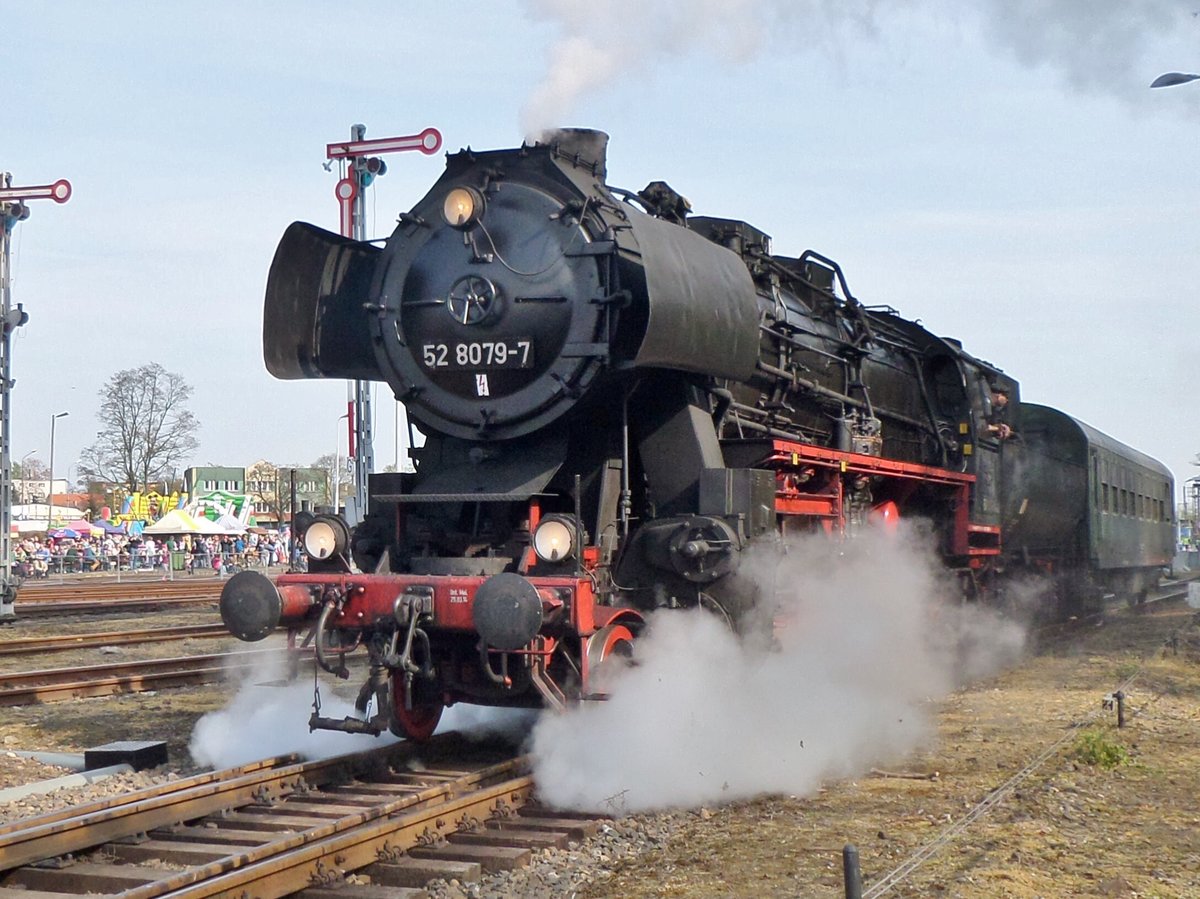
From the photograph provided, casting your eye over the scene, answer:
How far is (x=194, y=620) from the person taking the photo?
63.3 feet

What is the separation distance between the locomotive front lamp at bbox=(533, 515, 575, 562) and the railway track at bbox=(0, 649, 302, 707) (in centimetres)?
392

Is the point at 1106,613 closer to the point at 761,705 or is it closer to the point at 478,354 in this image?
the point at 761,705

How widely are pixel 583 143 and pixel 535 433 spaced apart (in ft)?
5.95

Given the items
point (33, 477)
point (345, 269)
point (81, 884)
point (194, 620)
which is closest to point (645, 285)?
point (345, 269)

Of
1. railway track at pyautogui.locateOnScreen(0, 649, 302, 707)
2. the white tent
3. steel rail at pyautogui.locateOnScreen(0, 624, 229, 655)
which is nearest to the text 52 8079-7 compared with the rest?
railway track at pyautogui.locateOnScreen(0, 649, 302, 707)

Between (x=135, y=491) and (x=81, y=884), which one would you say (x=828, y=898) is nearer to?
(x=81, y=884)

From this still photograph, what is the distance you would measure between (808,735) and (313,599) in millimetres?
3120

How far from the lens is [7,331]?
59.8ft

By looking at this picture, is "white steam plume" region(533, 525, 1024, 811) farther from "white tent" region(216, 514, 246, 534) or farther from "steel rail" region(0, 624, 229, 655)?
"white tent" region(216, 514, 246, 534)

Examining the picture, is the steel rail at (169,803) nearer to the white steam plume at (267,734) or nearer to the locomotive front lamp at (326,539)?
the white steam plume at (267,734)

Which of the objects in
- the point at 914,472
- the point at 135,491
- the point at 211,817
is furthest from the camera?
the point at 135,491

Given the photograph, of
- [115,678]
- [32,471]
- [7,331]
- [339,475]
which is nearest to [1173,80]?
[115,678]

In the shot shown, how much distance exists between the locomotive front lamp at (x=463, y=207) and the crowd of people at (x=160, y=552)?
96.2ft

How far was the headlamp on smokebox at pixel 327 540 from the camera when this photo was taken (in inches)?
295
